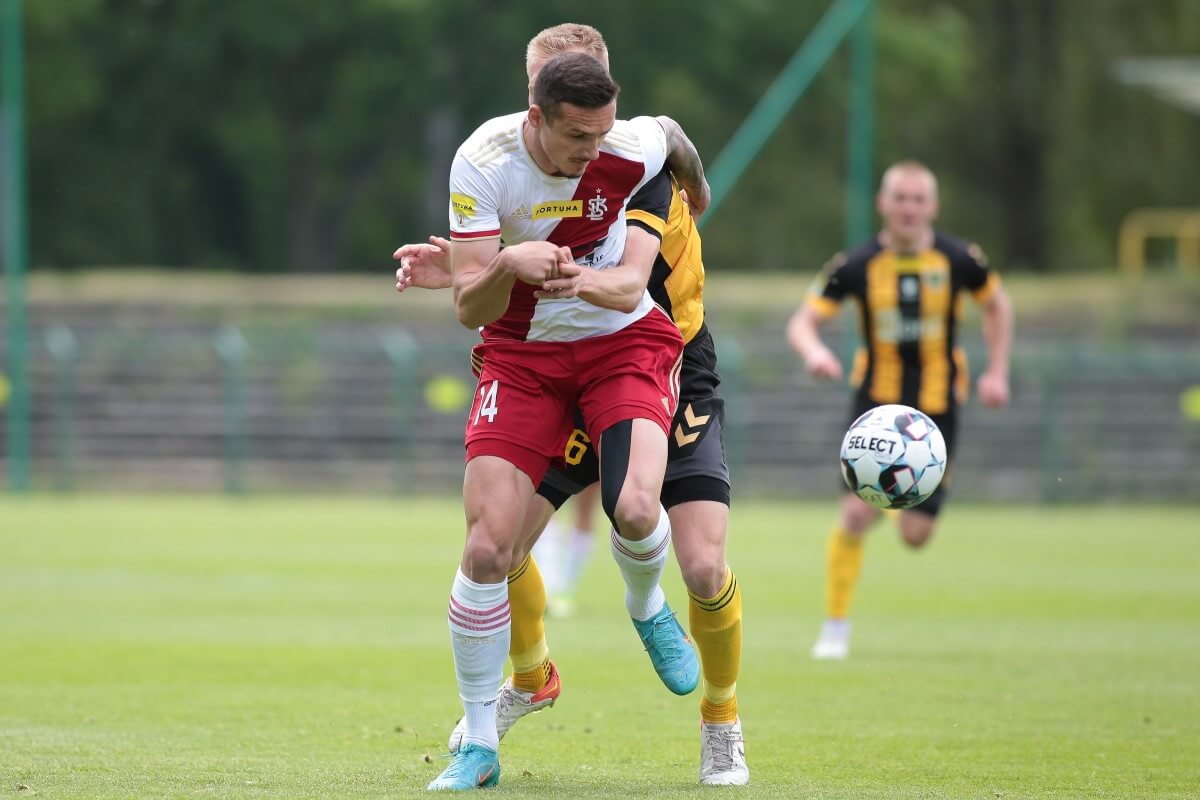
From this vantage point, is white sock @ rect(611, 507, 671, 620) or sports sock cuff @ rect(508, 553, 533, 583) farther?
sports sock cuff @ rect(508, 553, 533, 583)

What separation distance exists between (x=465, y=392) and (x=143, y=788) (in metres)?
19.8

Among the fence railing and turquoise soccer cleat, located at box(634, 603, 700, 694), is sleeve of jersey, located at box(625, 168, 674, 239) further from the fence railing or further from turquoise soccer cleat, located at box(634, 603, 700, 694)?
the fence railing

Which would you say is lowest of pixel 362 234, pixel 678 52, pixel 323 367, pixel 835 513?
pixel 835 513

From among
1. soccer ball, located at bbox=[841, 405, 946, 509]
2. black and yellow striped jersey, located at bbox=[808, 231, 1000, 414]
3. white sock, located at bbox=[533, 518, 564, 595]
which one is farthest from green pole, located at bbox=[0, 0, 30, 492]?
soccer ball, located at bbox=[841, 405, 946, 509]

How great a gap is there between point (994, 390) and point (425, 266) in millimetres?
5074

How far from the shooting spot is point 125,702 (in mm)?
7777

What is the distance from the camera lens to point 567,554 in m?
11.6

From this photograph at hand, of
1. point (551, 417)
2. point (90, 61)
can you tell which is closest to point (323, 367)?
point (90, 61)

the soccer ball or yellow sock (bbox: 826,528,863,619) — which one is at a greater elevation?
the soccer ball

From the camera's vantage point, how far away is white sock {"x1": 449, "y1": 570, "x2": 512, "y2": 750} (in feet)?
19.1

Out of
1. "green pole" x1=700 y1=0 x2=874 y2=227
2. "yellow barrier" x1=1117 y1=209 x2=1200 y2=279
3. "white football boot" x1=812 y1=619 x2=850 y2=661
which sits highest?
"green pole" x1=700 y1=0 x2=874 y2=227

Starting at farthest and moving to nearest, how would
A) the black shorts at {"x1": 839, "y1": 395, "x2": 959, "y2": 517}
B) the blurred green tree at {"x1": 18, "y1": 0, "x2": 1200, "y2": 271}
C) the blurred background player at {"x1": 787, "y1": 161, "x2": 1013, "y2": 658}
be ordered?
the blurred green tree at {"x1": 18, "y1": 0, "x2": 1200, "y2": 271} < the blurred background player at {"x1": 787, "y1": 161, "x2": 1013, "y2": 658} < the black shorts at {"x1": 839, "y1": 395, "x2": 959, "y2": 517}

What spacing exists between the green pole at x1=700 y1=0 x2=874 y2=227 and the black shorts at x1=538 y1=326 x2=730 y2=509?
1951cm

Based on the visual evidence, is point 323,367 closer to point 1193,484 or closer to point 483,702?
point 1193,484
